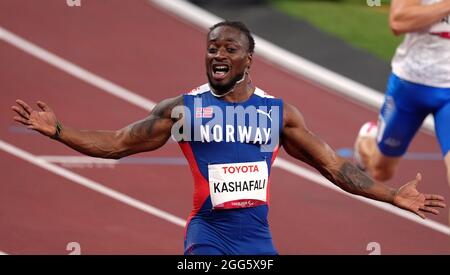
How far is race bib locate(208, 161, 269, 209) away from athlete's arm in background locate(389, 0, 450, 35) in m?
1.80

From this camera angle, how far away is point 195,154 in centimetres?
727

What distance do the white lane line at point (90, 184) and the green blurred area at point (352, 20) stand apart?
4702mm

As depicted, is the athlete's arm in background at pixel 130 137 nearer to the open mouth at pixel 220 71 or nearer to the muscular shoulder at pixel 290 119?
the open mouth at pixel 220 71

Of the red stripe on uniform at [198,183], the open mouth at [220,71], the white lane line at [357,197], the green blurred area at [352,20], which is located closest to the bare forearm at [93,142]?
the red stripe on uniform at [198,183]

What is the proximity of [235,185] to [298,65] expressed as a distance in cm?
641

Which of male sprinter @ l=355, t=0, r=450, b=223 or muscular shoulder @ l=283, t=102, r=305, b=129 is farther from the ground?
male sprinter @ l=355, t=0, r=450, b=223

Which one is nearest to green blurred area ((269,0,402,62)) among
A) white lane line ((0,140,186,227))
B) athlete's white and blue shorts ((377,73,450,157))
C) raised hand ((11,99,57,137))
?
athlete's white and blue shorts ((377,73,450,157))

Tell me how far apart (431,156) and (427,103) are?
9.38 ft

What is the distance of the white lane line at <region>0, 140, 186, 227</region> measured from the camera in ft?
33.2

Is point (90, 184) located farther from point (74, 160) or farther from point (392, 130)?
point (392, 130)

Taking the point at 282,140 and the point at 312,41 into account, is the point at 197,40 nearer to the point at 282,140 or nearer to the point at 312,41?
the point at 312,41

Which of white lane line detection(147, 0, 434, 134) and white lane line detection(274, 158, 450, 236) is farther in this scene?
white lane line detection(147, 0, 434, 134)

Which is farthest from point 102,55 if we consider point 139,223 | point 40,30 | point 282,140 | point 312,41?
point 282,140

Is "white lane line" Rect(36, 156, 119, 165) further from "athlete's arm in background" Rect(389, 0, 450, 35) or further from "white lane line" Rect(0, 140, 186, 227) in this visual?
"athlete's arm in background" Rect(389, 0, 450, 35)
